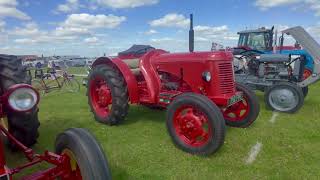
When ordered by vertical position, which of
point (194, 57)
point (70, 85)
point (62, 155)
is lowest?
point (70, 85)

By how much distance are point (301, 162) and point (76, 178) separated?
2.87 m

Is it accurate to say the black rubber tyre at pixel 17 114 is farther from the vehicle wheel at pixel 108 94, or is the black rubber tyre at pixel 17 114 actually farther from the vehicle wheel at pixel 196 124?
the vehicle wheel at pixel 196 124

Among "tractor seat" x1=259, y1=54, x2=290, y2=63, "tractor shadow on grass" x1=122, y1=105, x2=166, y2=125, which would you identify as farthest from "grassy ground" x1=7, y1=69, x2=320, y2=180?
"tractor seat" x1=259, y1=54, x2=290, y2=63

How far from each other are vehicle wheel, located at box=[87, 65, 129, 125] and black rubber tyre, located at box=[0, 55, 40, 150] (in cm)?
171

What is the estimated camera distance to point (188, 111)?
4441 mm

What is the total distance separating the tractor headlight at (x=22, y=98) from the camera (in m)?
2.51

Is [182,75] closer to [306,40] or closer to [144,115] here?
[144,115]

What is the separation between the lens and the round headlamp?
2.52 metres

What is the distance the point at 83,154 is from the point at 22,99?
25.9 inches

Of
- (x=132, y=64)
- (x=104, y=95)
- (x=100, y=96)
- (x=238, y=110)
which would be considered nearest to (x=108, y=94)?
(x=104, y=95)

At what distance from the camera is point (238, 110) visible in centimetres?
567

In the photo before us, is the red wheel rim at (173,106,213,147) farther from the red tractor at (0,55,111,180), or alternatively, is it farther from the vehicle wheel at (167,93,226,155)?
the red tractor at (0,55,111,180)

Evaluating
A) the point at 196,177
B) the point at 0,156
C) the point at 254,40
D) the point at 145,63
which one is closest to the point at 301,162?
the point at 196,177

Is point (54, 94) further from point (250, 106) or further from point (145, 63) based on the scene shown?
point (250, 106)
